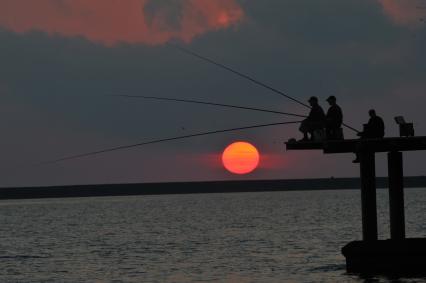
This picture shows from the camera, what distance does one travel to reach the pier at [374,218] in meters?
29.2

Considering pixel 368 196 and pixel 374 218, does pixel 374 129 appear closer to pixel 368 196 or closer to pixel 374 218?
pixel 368 196

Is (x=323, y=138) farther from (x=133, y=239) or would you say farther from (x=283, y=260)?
(x=133, y=239)

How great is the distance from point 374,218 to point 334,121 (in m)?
2.98

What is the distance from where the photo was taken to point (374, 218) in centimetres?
3047

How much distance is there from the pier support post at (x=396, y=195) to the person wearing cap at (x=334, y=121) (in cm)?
177

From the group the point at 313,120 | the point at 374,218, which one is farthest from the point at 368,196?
the point at 313,120

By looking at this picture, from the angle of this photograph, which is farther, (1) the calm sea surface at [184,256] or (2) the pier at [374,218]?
(1) the calm sea surface at [184,256]

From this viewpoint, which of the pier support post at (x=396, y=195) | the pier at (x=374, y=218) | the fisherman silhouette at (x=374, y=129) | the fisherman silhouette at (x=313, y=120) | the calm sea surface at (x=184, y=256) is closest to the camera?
the pier at (x=374, y=218)

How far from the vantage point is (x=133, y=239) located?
60.8 meters

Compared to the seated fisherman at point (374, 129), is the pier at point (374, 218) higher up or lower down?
lower down

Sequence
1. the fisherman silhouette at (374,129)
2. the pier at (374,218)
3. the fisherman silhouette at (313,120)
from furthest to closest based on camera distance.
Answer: the fisherman silhouette at (374,129), the fisherman silhouette at (313,120), the pier at (374,218)

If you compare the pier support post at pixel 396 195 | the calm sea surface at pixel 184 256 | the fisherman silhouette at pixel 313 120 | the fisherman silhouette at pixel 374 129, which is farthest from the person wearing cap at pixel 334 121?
the calm sea surface at pixel 184 256

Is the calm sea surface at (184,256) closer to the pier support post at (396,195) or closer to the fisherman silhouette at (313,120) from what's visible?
the pier support post at (396,195)

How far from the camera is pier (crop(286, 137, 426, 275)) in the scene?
95.8 ft
